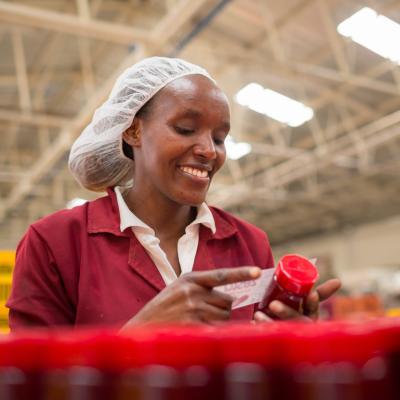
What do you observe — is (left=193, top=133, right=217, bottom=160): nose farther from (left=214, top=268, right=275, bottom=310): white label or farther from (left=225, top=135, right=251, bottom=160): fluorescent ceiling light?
→ (left=225, top=135, right=251, bottom=160): fluorescent ceiling light

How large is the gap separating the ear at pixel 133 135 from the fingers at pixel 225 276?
0.84m

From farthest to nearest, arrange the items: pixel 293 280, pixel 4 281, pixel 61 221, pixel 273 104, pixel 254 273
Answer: pixel 273 104 → pixel 4 281 → pixel 61 221 → pixel 293 280 → pixel 254 273

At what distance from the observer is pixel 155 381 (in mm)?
428

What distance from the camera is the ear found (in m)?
1.79

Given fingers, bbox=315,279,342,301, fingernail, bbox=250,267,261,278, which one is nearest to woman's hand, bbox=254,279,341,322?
fingers, bbox=315,279,342,301

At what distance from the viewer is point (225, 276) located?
39.5 inches

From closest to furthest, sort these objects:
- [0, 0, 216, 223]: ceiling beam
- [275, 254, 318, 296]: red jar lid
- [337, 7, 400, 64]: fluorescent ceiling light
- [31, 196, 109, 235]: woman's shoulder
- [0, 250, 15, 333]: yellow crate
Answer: [275, 254, 318, 296]: red jar lid → [31, 196, 109, 235]: woman's shoulder → [0, 250, 15, 333]: yellow crate → [0, 0, 216, 223]: ceiling beam → [337, 7, 400, 64]: fluorescent ceiling light

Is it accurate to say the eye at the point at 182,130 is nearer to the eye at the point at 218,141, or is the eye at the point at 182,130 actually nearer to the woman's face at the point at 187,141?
the woman's face at the point at 187,141

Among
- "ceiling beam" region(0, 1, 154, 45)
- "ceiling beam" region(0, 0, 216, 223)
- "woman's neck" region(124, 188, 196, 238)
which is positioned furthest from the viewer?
"ceiling beam" region(0, 0, 216, 223)

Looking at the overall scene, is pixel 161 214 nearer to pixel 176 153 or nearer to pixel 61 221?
pixel 176 153

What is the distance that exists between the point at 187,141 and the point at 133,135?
1.07ft

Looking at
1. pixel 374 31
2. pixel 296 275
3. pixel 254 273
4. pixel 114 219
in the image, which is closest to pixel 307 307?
pixel 296 275

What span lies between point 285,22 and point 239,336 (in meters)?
8.24

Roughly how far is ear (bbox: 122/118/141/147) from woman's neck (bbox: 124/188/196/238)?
0.65 ft
